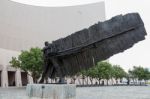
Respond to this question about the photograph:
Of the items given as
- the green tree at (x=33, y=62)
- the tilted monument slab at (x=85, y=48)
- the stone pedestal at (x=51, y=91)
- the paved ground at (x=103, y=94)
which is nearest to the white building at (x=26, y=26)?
the green tree at (x=33, y=62)

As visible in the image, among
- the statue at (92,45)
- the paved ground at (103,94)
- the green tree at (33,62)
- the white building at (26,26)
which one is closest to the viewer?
the statue at (92,45)

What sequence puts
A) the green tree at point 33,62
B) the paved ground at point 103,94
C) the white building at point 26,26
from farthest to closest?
the white building at point 26,26 → the green tree at point 33,62 → the paved ground at point 103,94

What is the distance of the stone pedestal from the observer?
8.27 metres

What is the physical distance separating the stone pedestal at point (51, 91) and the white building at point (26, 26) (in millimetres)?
53228

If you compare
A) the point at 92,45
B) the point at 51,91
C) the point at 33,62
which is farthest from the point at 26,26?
the point at 92,45

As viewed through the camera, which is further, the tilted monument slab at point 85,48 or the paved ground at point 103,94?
the paved ground at point 103,94

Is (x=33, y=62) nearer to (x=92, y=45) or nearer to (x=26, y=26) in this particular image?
(x=26, y=26)

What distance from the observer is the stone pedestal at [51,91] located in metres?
8.27

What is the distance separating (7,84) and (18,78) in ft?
9.76

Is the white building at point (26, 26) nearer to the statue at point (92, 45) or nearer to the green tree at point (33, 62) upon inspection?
the green tree at point (33, 62)

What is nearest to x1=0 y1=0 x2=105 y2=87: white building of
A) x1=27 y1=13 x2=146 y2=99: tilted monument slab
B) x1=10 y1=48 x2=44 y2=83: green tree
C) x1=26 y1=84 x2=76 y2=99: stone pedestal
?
x1=10 y1=48 x2=44 y2=83: green tree

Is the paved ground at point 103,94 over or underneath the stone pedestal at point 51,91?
underneath

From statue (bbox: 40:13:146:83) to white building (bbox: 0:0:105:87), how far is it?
2101 inches

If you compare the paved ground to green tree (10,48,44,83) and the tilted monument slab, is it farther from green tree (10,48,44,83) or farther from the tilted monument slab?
the tilted monument slab
